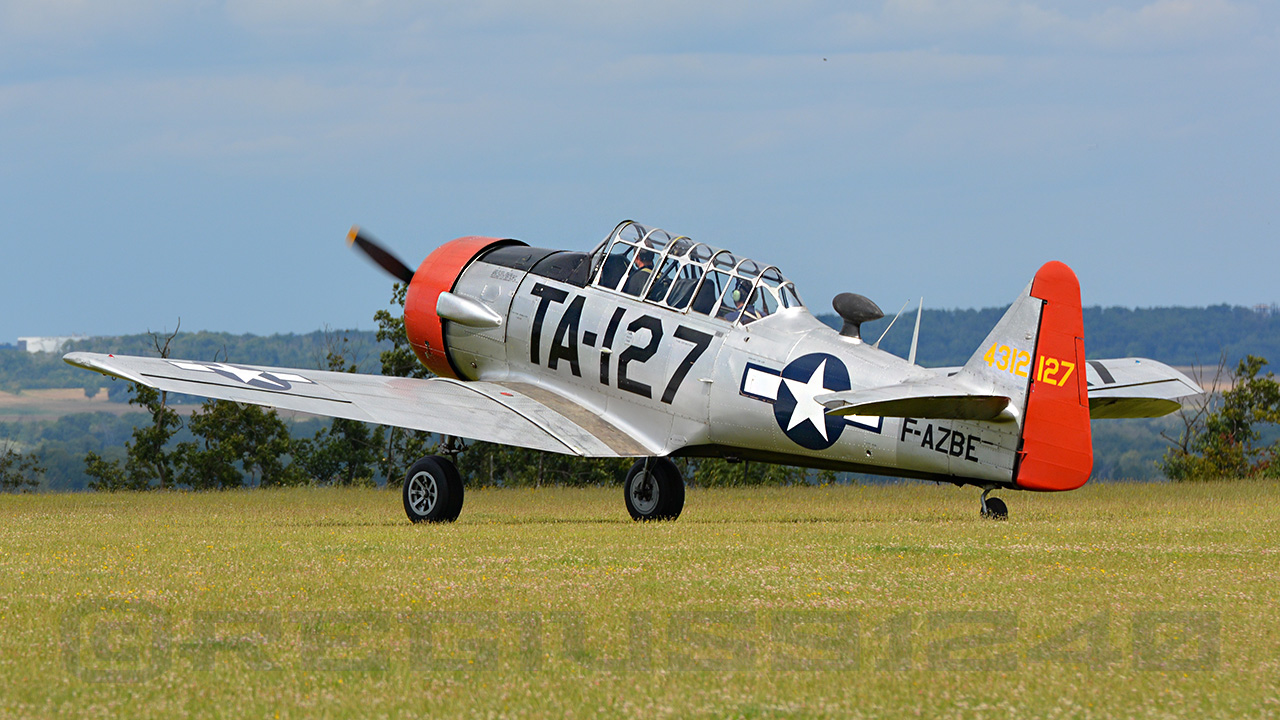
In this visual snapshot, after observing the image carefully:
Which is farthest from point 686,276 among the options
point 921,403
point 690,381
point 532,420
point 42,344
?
point 42,344

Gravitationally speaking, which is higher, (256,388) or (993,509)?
(256,388)

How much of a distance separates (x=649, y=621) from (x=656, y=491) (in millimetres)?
8048

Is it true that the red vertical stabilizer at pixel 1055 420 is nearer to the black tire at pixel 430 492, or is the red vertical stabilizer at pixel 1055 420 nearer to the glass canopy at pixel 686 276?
the glass canopy at pixel 686 276

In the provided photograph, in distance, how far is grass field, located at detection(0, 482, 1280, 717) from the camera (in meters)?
5.95

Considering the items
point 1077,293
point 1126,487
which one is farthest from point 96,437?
point 1077,293

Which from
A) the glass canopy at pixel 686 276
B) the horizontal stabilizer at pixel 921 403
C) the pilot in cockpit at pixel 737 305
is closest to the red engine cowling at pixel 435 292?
the glass canopy at pixel 686 276

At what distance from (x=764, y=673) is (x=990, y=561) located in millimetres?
4331

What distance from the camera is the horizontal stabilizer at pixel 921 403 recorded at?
1215cm

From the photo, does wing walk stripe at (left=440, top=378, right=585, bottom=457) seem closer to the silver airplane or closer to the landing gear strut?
the silver airplane

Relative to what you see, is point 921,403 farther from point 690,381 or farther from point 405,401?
point 405,401

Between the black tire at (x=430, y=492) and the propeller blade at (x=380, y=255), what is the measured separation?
4706 mm

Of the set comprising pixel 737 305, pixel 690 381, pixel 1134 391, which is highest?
pixel 737 305

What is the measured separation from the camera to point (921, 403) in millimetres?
12289

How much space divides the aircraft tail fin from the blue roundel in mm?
1300
